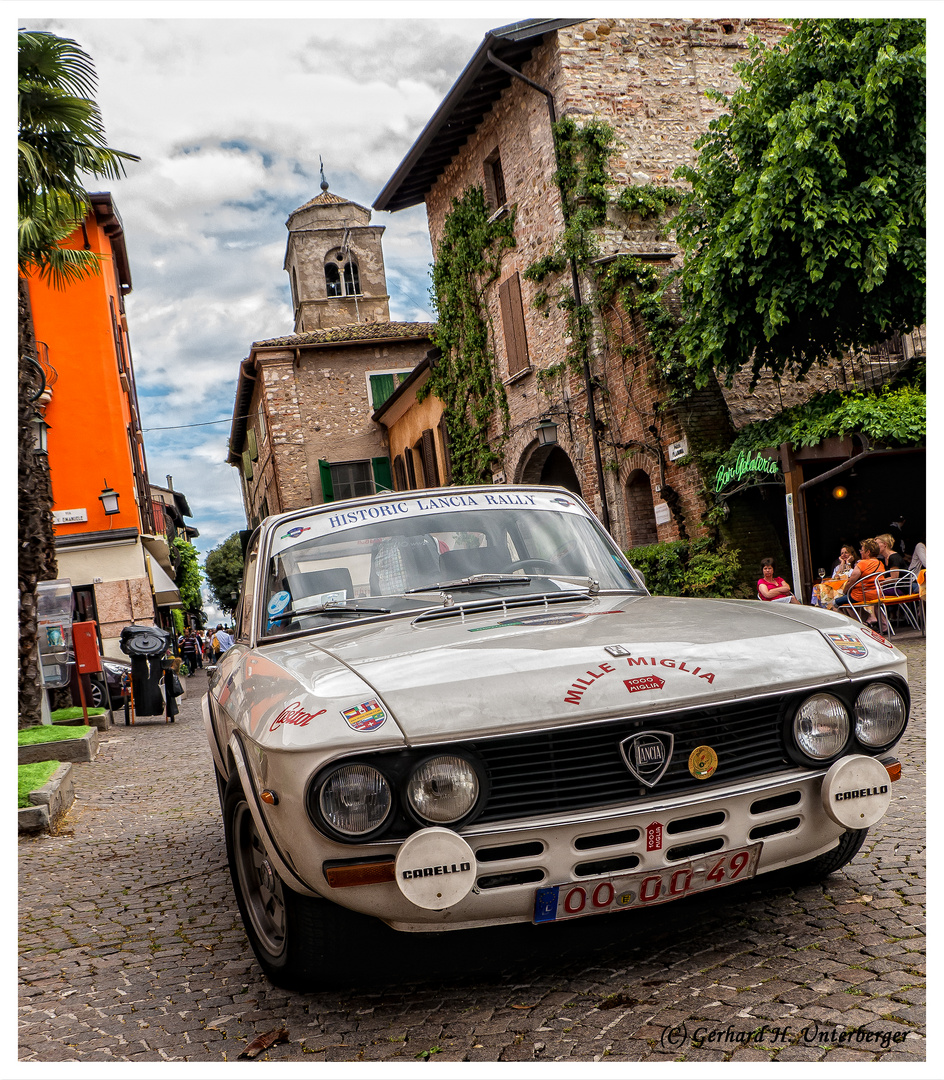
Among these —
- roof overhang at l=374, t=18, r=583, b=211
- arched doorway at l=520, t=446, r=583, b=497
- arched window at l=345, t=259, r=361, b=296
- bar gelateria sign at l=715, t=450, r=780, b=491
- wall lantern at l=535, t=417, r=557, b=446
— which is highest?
arched window at l=345, t=259, r=361, b=296

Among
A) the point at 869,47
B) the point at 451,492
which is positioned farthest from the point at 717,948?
the point at 869,47

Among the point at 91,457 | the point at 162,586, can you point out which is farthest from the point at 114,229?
the point at 162,586

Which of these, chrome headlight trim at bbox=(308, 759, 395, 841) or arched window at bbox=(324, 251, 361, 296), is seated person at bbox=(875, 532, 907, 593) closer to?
chrome headlight trim at bbox=(308, 759, 395, 841)

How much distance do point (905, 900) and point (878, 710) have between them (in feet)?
2.85

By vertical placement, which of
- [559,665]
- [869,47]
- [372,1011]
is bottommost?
[372,1011]

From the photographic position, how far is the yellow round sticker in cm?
284

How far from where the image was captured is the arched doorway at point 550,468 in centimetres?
2084

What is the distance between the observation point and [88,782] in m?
9.17

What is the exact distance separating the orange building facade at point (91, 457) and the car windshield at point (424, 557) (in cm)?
2277

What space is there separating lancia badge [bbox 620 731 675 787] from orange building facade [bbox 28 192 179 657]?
24.5 meters

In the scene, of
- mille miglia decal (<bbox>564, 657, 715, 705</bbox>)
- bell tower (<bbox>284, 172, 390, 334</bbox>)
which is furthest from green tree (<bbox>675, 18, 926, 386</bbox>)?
bell tower (<bbox>284, 172, 390, 334</bbox>)

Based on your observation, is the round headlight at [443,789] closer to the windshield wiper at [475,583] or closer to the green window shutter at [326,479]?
the windshield wiper at [475,583]

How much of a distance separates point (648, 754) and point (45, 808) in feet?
17.0

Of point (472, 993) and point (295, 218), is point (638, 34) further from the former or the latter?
point (295, 218)
